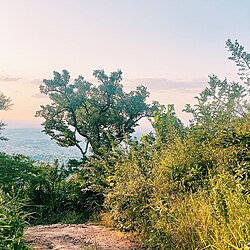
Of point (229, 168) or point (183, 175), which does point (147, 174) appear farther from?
point (229, 168)

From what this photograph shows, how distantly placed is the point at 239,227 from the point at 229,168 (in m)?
1.66

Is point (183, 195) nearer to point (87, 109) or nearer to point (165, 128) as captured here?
point (165, 128)

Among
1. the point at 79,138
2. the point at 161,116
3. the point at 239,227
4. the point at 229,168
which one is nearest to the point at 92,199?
the point at 161,116

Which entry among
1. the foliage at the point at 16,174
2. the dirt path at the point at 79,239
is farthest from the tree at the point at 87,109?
the dirt path at the point at 79,239

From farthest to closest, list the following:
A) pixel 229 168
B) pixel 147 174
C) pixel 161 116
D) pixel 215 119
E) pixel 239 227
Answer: pixel 161 116 → pixel 215 119 → pixel 147 174 → pixel 229 168 → pixel 239 227

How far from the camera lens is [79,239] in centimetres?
431

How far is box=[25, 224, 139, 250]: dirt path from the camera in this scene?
12.9 feet

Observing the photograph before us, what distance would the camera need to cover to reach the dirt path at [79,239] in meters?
3.95

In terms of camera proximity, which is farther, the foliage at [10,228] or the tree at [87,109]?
the tree at [87,109]

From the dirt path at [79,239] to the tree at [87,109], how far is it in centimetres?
1075

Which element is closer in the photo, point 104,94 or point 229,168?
point 229,168

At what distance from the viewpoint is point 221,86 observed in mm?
10617

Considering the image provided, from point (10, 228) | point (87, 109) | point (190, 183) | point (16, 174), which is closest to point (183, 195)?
point (190, 183)

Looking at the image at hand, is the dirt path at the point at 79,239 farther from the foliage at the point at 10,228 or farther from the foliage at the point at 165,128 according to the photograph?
the foliage at the point at 165,128
